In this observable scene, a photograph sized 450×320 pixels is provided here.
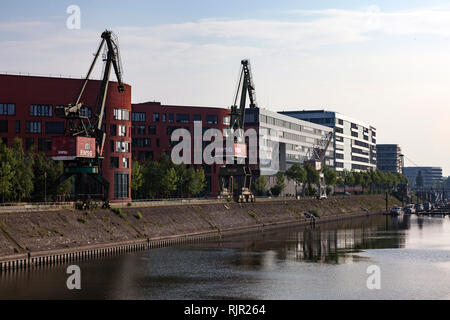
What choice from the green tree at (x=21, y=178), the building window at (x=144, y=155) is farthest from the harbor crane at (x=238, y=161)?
the green tree at (x=21, y=178)

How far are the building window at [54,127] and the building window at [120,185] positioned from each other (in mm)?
15767

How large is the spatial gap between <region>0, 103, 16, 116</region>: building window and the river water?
181 feet

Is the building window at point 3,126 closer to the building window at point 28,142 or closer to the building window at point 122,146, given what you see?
the building window at point 28,142

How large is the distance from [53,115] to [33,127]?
5041 mm

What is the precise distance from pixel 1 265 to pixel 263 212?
306 ft

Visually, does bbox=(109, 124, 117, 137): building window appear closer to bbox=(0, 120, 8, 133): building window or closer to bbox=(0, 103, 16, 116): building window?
bbox=(0, 103, 16, 116): building window

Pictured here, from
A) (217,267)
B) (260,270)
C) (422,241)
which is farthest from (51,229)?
(422,241)

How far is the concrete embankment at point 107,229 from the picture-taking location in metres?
81.7

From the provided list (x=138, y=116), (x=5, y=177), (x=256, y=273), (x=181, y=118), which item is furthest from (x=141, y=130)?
(x=256, y=273)

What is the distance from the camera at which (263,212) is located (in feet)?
527

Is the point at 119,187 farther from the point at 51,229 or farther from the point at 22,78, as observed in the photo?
the point at 51,229

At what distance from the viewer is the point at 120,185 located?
143875 mm

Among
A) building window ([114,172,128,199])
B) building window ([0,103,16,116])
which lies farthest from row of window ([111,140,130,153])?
building window ([0,103,16,116])

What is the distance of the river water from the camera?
64.9m
